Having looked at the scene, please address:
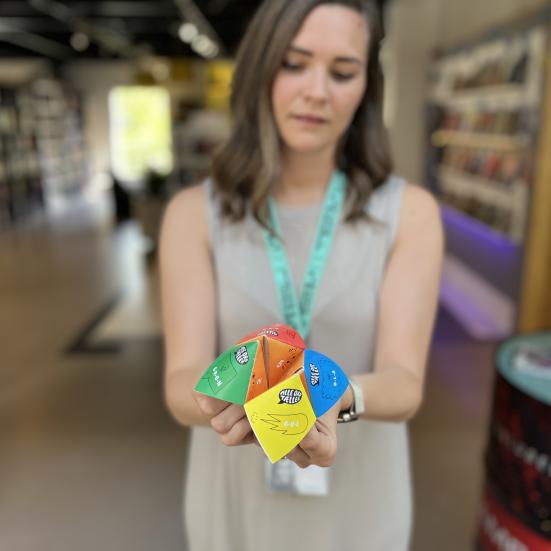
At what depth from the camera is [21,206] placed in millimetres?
10508

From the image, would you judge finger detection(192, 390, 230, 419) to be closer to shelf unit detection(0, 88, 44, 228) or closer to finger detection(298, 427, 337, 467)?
finger detection(298, 427, 337, 467)

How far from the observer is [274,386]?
0.67 m

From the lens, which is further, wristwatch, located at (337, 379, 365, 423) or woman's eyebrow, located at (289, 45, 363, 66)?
woman's eyebrow, located at (289, 45, 363, 66)

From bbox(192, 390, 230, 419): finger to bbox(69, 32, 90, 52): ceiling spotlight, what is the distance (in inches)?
487

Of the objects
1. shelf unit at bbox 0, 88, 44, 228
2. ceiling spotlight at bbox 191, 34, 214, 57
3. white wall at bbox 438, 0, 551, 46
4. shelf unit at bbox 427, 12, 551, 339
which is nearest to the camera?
shelf unit at bbox 427, 12, 551, 339

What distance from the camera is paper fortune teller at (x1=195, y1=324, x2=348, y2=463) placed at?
669 millimetres

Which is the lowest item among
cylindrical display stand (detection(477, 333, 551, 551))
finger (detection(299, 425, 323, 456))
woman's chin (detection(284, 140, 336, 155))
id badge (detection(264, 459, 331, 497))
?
cylindrical display stand (detection(477, 333, 551, 551))

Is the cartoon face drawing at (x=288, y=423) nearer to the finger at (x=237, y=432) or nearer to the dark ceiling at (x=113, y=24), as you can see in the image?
the finger at (x=237, y=432)

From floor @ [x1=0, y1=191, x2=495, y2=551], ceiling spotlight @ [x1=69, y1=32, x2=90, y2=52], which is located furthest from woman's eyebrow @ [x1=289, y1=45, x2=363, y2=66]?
ceiling spotlight @ [x1=69, y1=32, x2=90, y2=52]

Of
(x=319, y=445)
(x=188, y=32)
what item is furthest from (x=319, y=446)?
(x=188, y=32)

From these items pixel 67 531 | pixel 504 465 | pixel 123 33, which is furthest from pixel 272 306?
pixel 123 33

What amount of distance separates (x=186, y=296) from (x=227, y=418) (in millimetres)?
357

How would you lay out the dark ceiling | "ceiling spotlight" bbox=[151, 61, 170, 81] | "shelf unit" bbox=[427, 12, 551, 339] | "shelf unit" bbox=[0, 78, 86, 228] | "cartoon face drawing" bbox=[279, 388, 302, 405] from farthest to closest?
"ceiling spotlight" bbox=[151, 61, 170, 81] → "shelf unit" bbox=[0, 78, 86, 228] → the dark ceiling → "shelf unit" bbox=[427, 12, 551, 339] → "cartoon face drawing" bbox=[279, 388, 302, 405]

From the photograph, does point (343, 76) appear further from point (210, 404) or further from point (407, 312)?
point (210, 404)
